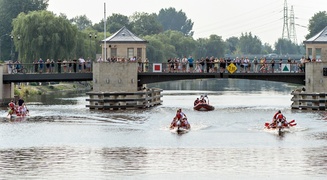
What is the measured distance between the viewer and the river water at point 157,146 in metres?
50.1

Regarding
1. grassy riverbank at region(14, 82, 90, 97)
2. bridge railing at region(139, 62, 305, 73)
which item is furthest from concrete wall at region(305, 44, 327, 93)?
grassy riverbank at region(14, 82, 90, 97)

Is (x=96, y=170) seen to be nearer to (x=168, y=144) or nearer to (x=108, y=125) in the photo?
(x=168, y=144)

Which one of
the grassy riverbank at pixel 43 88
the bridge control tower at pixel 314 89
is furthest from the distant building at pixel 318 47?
the grassy riverbank at pixel 43 88

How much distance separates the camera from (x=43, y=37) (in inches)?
5182

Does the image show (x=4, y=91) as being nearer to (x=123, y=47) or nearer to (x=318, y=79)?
(x=123, y=47)

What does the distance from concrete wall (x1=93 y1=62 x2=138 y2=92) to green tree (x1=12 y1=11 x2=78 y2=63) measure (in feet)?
127

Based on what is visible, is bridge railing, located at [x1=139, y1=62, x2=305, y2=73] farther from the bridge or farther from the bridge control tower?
the bridge control tower

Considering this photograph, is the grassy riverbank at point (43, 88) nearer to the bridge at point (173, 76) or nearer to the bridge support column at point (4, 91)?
the bridge support column at point (4, 91)

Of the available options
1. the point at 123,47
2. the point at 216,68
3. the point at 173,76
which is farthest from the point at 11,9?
the point at 216,68

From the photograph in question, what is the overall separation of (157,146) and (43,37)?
7298cm

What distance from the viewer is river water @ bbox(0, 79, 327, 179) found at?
164 ft

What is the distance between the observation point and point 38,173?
49469mm

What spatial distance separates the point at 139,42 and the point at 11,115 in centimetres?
2202

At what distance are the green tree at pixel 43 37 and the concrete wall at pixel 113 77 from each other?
38.8 m
